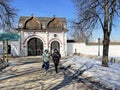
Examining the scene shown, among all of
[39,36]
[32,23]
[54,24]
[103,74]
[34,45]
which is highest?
[32,23]

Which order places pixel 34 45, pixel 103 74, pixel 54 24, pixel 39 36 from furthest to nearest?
pixel 54 24 < pixel 34 45 < pixel 39 36 < pixel 103 74

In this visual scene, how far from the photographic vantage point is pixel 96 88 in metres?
10.0

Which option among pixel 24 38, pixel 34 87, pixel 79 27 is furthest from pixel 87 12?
pixel 24 38

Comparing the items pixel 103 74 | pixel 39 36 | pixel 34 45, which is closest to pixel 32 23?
pixel 39 36

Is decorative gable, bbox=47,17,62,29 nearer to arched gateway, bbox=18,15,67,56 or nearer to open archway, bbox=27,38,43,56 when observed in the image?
arched gateway, bbox=18,15,67,56

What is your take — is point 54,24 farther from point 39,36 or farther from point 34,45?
point 34,45

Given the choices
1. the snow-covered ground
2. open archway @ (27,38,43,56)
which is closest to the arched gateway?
open archway @ (27,38,43,56)

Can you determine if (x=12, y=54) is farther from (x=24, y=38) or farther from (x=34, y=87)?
(x=34, y=87)

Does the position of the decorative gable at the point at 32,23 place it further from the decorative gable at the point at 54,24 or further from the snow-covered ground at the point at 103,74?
the snow-covered ground at the point at 103,74

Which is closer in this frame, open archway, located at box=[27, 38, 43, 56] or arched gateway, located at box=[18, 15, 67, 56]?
arched gateway, located at box=[18, 15, 67, 56]

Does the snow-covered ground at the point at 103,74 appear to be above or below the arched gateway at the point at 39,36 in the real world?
below

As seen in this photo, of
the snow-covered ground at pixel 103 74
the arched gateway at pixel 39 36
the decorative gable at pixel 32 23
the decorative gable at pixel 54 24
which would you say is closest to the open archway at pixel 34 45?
the arched gateway at pixel 39 36

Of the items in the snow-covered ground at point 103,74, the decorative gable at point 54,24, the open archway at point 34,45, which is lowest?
the snow-covered ground at point 103,74

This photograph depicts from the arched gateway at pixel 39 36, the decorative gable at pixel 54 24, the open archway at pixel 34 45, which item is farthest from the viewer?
the decorative gable at pixel 54 24
